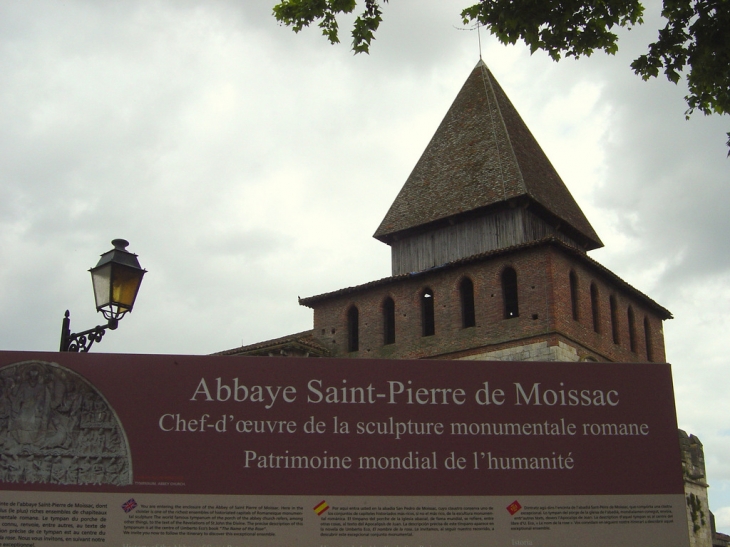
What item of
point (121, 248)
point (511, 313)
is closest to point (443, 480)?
point (121, 248)

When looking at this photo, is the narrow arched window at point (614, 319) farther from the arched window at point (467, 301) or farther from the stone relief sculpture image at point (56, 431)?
the stone relief sculpture image at point (56, 431)

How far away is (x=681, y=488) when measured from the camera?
216 inches

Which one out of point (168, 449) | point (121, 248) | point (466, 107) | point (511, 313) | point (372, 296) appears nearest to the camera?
point (168, 449)

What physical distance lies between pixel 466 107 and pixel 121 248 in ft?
77.9

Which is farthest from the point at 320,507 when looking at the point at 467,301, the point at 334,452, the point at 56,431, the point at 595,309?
the point at 595,309

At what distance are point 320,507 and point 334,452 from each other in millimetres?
359

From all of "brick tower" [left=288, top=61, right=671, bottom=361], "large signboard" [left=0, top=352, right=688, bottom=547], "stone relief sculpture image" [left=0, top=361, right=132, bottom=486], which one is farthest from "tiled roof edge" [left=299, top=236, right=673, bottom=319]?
"stone relief sculpture image" [left=0, top=361, right=132, bottom=486]

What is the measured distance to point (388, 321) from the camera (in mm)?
25766

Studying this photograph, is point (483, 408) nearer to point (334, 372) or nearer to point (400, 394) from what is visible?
point (400, 394)

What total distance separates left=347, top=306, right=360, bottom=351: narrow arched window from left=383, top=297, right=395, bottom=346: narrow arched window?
2.92 ft

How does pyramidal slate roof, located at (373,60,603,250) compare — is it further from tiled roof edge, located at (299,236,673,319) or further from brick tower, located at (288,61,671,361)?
tiled roof edge, located at (299,236,673,319)

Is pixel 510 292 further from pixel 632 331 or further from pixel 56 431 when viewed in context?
pixel 56 431

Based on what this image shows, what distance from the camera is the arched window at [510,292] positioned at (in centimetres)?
2389

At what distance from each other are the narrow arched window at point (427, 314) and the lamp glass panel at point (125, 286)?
17.5 m
